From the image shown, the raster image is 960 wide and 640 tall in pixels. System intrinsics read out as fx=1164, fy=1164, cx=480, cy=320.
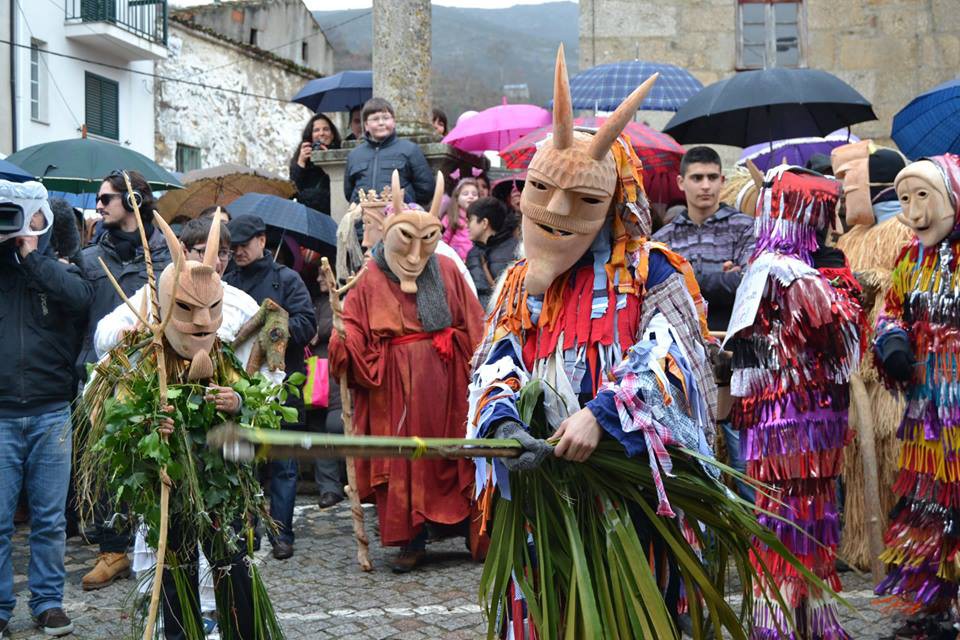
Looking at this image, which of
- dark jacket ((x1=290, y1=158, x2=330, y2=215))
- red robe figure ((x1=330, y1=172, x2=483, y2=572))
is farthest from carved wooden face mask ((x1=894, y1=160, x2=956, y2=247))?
dark jacket ((x1=290, y1=158, x2=330, y2=215))

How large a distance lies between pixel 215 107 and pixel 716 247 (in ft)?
75.2

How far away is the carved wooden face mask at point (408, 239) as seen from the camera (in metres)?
6.83

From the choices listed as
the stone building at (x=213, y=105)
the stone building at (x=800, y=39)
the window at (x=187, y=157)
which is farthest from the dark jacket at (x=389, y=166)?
the window at (x=187, y=157)

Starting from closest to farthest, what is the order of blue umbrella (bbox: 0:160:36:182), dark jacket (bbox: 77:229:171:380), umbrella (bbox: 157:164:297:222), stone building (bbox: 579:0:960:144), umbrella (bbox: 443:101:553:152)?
dark jacket (bbox: 77:229:171:380)
blue umbrella (bbox: 0:160:36:182)
umbrella (bbox: 443:101:553:152)
umbrella (bbox: 157:164:297:222)
stone building (bbox: 579:0:960:144)

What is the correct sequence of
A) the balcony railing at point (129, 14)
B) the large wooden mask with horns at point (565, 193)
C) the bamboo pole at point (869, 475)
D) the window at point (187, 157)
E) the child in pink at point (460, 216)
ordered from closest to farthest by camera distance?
the large wooden mask with horns at point (565, 193)
the bamboo pole at point (869, 475)
the child in pink at point (460, 216)
the balcony railing at point (129, 14)
the window at point (187, 157)

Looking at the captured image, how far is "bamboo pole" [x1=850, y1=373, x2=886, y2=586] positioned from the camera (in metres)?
5.94

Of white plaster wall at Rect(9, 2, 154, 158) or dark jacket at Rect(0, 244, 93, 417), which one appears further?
white plaster wall at Rect(9, 2, 154, 158)

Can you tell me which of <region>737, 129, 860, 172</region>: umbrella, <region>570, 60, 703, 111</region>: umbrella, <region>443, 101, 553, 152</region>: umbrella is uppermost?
<region>570, 60, 703, 111</region>: umbrella

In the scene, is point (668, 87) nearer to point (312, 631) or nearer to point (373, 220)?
point (373, 220)

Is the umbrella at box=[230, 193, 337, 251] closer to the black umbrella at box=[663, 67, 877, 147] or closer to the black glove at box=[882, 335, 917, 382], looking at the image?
the black umbrella at box=[663, 67, 877, 147]

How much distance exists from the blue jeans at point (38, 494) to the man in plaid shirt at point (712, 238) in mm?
3492

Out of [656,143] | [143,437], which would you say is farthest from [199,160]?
[143,437]

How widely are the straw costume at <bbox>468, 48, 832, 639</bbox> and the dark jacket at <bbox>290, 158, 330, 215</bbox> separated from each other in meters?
6.56

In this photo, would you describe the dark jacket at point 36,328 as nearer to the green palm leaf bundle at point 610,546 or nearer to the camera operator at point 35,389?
the camera operator at point 35,389
